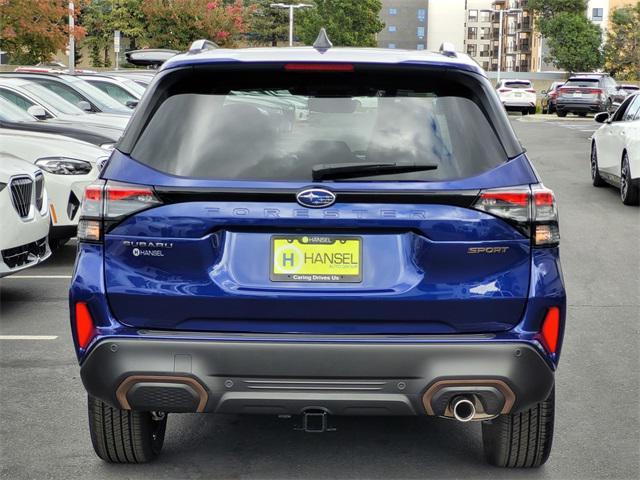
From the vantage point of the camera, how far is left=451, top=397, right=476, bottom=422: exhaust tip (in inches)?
170

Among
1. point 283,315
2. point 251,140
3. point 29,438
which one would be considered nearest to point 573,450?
point 283,315

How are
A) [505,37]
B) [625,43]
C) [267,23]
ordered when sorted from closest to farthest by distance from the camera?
[625,43] → [267,23] → [505,37]

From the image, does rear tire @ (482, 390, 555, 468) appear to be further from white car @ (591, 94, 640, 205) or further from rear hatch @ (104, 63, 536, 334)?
white car @ (591, 94, 640, 205)

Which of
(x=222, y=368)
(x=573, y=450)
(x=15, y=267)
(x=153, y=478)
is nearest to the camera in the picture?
(x=222, y=368)

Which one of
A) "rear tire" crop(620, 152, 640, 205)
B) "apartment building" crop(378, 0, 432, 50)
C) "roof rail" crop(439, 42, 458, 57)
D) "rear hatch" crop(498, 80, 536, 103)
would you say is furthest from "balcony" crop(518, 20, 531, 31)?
"roof rail" crop(439, 42, 458, 57)

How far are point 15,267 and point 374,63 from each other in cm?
480

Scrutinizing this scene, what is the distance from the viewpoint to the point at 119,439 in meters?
4.84

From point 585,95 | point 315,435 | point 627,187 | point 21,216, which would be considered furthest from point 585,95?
point 315,435

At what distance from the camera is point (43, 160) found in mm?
10961

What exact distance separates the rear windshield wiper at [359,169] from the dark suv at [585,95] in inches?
1705

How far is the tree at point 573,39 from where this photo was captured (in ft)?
331

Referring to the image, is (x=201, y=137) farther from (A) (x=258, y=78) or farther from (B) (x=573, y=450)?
(B) (x=573, y=450)

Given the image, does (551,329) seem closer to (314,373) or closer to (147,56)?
(314,373)

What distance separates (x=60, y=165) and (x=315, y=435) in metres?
6.21
